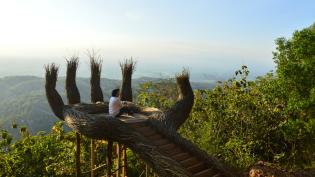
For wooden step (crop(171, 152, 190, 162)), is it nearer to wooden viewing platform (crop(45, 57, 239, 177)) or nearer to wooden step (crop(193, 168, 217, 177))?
wooden viewing platform (crop(45, 57, 239, 177))

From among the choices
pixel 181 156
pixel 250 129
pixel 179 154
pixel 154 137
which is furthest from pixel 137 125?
pixel 250 129

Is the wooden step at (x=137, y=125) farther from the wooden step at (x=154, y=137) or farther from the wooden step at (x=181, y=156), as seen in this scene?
the wooden step at (x=181, y=156)

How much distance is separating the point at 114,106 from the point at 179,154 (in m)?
3.23

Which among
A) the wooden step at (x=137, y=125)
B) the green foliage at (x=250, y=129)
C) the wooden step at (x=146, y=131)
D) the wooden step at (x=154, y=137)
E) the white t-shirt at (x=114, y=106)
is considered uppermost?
the white t-shirt at (x=114, y=106)

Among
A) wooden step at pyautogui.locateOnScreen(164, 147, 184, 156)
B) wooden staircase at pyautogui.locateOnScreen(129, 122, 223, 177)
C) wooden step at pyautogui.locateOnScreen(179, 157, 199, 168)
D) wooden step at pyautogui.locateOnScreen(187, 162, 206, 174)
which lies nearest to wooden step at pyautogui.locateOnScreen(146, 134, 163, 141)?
wooden staircase at pyautogui.locateOnScreen(129, 122, 223, 177)

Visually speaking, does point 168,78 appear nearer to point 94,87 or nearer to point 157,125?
point 94,87

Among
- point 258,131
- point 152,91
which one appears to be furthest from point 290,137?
point 152,91

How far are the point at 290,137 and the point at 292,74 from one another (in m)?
4.81

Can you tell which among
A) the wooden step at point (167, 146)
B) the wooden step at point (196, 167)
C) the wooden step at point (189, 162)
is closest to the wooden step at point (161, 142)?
the wooden step at point (167, 146)

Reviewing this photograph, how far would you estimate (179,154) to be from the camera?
11289 millimetres

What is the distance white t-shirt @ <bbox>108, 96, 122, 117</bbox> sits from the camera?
43.6 feet

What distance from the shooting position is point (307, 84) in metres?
17.7

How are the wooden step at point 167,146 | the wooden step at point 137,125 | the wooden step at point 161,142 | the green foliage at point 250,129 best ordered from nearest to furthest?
1. the wooden step at point 167,146
2. the wooden step at point 161,142
3. the wooden step at point 137,125
4. the green foliage at point 250,129

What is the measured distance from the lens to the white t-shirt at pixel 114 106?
1328cm
